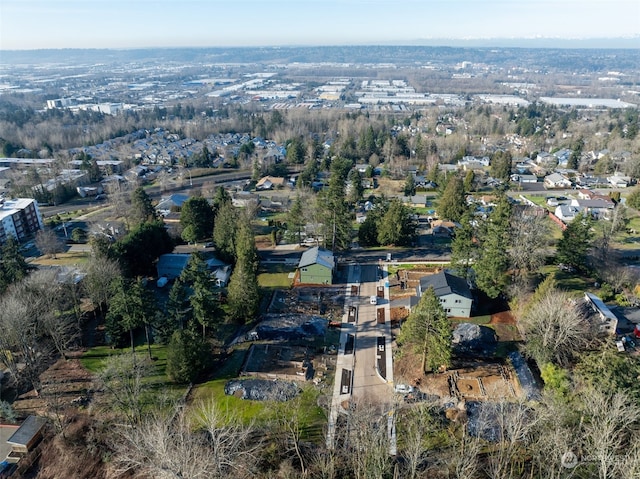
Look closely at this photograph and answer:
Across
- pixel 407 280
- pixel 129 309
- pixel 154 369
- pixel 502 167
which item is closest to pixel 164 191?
pixel 129 309

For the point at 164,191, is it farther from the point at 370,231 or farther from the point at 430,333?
the point at 430,333

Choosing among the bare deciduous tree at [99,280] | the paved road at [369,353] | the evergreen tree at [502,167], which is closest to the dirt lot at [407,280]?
the paved road at [369,353]

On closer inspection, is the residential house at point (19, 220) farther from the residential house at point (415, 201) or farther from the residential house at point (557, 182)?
the residential house at point (557, 182)

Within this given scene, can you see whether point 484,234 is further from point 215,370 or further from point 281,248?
point 215,370

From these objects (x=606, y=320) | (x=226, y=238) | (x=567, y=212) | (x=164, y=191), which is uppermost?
(x=226, y=238)

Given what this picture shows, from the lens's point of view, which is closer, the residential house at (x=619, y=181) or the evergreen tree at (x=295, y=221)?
A: the evergreen tree at (x=295, y=221)

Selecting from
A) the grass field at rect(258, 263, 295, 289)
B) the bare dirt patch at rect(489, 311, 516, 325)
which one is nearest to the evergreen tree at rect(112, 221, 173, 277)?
the grass field at rect(258, 263, 295, 289)

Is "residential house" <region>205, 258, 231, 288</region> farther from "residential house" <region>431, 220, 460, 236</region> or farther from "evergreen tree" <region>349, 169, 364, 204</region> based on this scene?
"evergreen tree" <region>349, 169, 364, 204</region>
